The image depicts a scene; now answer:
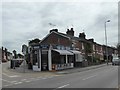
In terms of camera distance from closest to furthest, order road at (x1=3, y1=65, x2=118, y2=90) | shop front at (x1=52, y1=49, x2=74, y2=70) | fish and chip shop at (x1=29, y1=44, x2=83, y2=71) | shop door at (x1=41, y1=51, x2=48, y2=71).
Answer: road at (x1=3, y1=65, x2=118, y2=90), fish and chip shop at (x1=29, y1=44, x2=83, y2=71), shop door at (x1=41, y1=51, x2=48, y2=71), shop front at (x1=52, y1=49, x2=74, y2=70)

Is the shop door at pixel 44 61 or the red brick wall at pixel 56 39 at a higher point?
the red brick wall at pixel 56 39

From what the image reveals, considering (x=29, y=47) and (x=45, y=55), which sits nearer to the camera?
(x=45, y=55)

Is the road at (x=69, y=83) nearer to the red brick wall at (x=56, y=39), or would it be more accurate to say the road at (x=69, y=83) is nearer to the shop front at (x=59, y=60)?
the shop front at (x=59, y=60)

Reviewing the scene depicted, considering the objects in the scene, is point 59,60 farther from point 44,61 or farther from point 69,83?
point 69,83

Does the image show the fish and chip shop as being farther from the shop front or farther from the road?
the road

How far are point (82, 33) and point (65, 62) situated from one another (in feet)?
95.4

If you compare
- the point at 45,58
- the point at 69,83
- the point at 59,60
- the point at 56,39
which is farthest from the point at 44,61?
the point at 69,83

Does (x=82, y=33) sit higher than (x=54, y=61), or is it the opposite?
(x=82, y=33)

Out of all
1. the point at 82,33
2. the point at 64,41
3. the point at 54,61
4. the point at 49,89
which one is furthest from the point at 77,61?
the point at 49,89

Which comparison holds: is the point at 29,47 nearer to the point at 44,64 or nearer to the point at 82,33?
the point at 44,64

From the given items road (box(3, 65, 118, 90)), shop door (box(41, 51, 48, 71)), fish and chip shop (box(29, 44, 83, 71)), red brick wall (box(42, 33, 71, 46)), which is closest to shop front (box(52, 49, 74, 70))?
fish and chip shop (box(29, 44, 83, 71))

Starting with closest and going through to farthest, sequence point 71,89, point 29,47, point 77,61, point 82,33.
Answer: point 71,89
point 29,47
point 77,61
point 82,33

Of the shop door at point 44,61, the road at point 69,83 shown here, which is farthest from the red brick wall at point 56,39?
the road at point 69,83

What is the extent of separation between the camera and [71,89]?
582 inches
